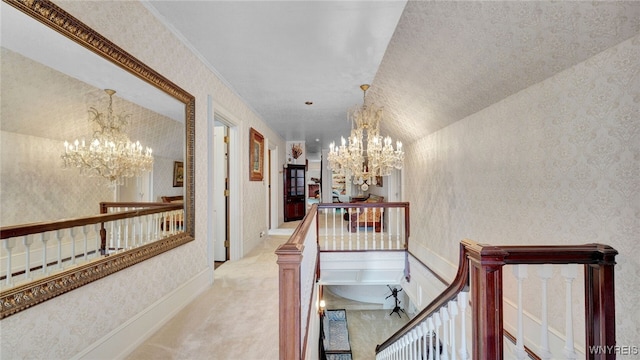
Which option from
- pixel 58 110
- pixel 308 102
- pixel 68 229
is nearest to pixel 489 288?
pixel 68 229

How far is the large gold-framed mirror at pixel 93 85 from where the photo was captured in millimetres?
1189

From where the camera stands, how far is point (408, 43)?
260 cm

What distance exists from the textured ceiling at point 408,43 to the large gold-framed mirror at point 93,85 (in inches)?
24.8

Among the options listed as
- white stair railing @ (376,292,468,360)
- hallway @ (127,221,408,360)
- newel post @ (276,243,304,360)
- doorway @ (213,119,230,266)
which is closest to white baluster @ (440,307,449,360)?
white stair railing @ (376,292,468,360)

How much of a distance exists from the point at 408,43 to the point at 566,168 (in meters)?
1.75

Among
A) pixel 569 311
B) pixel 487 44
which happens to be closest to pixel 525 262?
pixel 569 311

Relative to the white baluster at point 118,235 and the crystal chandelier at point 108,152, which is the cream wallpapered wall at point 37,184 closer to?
the crystal chandelier at point 108,152

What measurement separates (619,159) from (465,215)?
70.1 inches

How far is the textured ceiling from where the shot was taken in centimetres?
162

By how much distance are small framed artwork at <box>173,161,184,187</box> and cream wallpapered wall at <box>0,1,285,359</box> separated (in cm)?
24

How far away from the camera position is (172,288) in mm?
2250

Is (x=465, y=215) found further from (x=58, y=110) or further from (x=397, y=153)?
(x=58, y=110)

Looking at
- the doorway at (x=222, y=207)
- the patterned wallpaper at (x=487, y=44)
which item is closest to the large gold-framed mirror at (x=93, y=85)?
the doorway at (x=222, y=207)

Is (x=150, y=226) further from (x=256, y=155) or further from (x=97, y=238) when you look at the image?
(x=256, y=155)
